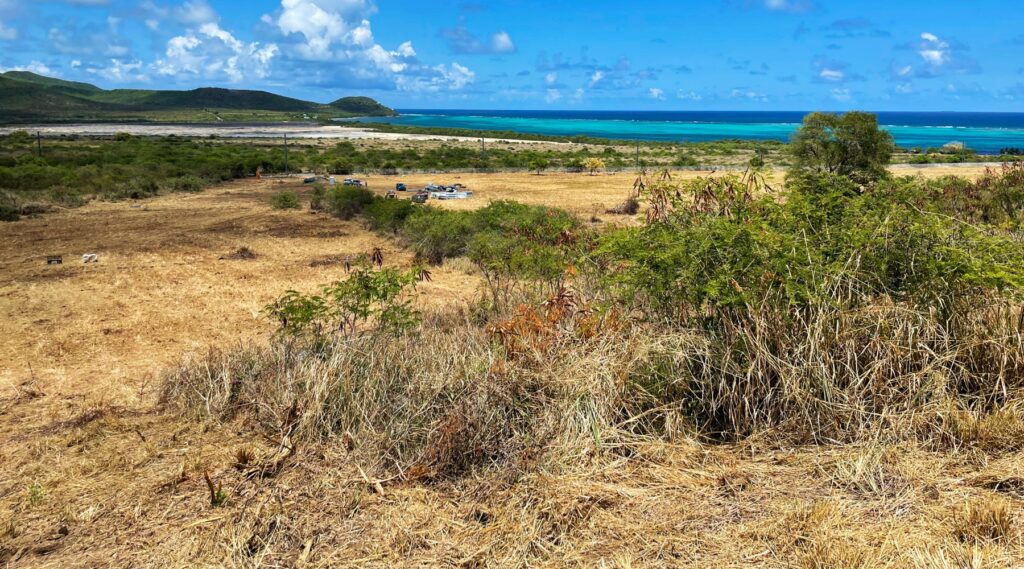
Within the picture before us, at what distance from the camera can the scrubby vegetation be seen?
3758 mm

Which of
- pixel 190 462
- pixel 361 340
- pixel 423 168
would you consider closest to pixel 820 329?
pixel 361 340

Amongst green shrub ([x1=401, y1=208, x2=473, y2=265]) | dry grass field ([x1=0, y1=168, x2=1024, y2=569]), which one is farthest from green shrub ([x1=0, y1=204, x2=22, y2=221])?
dry grass field ([x1=0, y1=168, x2=1024, y2=569])

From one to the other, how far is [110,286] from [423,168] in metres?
27.7

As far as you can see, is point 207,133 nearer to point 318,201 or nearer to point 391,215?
point 318,201

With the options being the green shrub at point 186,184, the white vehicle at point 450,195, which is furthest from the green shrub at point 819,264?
the green shrub at point 186,184

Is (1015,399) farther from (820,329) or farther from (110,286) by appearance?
(110,286)

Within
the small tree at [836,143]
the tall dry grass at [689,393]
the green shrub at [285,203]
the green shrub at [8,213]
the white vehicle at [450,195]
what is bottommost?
the green shrub at [8,213]

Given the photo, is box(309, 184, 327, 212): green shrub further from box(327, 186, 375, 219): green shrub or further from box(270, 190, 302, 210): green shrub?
box(327, 186, 375, 219): green shrub

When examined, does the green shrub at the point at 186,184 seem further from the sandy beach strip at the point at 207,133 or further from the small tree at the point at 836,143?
the sandy beach strip at the point at 207,133

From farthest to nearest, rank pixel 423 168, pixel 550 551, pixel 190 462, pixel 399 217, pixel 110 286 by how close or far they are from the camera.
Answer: pixel 423 168 → pixel 399 217 → pixel 110 286 → pixel 190 462 → pixel 550 551

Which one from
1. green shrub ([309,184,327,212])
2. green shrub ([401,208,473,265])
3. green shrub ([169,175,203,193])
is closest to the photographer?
green shrub ([401,208,473,265])

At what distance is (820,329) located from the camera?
151 inches

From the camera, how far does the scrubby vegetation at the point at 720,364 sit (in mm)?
3758

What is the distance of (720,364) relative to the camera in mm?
4000
